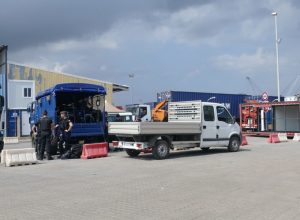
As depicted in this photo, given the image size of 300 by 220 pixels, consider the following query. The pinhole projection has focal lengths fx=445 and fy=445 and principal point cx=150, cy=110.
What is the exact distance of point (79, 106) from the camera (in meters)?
20.2

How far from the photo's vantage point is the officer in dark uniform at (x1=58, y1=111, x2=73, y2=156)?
59.2 feet

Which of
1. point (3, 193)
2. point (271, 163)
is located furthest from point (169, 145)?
point (3, 193)

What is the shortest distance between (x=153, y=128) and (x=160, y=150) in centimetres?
97

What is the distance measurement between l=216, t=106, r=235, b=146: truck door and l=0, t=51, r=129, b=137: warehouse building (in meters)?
24.2

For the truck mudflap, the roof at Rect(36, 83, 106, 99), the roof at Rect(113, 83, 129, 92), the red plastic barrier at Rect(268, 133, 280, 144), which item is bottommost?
the red plastic barrier at Rect(268, 133, 280, 144)

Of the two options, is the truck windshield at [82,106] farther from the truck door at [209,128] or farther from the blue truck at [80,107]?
the truck door at [209,128]

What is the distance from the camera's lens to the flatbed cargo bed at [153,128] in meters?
16.1

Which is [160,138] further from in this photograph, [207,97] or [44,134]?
[207,97]

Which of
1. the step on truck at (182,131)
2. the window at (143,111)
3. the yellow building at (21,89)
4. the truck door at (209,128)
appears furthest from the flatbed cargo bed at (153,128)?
the yellow building at (21,89)

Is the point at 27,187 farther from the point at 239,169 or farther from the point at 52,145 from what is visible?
the point at 52,145

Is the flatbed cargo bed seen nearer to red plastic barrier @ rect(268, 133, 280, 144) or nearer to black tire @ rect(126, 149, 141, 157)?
black tire @ rect(126, 149, 141, 157)

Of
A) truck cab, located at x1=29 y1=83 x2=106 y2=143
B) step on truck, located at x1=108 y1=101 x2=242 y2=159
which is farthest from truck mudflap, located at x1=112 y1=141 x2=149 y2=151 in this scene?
truck cab, located at x1=29 y1=83 x2=106 y2=143

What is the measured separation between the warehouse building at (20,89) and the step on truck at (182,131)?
23560mm

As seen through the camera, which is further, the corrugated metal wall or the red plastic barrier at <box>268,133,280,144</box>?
the corrugated metal wall
